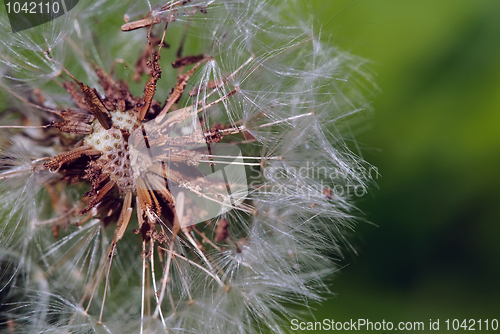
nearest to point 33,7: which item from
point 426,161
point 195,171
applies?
point 195,171

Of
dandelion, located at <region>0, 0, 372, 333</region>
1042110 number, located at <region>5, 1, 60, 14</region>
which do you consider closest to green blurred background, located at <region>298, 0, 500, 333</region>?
dandelion, located at <region>0, 0, 372, 333</region>

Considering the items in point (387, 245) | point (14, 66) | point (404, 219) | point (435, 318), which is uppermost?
point (14, 66)

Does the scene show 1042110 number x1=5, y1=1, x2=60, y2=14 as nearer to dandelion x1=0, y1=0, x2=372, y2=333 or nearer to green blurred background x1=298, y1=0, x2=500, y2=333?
dandelion x1=0, y1=0, x2=372, y2=333

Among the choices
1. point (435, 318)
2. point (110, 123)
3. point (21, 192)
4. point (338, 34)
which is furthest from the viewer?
point (435, 318)

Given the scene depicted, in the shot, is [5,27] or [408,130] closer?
[5,27]

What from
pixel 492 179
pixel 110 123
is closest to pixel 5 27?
pixel 110 123

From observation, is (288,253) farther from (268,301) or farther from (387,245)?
(387,245)

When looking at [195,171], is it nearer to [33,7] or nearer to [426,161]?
[33,7]
